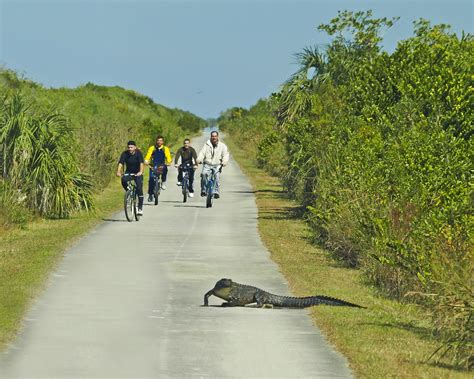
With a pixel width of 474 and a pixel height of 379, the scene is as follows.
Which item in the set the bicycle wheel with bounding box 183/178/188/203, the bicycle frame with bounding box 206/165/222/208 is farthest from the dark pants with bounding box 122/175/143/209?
the bicycle wheel with bounding box 183/178/188/203

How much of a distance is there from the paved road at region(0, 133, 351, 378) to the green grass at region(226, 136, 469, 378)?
25 centimetres

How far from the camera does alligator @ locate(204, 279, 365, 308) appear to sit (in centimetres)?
1455

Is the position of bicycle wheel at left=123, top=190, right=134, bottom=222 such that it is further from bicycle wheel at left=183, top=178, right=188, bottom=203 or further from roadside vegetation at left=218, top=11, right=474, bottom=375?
bicycle wheel at left=183, top=178, right=188, bottom=203

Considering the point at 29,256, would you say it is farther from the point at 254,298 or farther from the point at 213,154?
the point at 213,154

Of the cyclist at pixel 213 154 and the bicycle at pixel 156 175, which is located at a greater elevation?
the cyclist at pixel 213 154

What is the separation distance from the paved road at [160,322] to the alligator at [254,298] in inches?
7.4

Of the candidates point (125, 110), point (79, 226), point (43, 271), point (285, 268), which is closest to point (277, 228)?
point (79, 226)

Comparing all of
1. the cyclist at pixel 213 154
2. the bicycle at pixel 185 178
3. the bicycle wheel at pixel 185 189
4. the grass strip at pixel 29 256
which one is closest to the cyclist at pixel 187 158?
the bicycle at pixel 185 178

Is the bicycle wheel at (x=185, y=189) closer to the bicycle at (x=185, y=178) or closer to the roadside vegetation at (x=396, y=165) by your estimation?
the bicycle at (x=185, y=178)

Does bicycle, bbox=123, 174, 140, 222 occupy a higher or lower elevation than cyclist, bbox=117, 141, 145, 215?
lower

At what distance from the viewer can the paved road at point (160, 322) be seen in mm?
10578

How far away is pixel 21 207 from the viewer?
26297 millimetres

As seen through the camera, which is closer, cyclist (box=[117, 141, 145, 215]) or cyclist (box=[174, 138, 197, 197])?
cyclist (box=[117, 141, 145, 215])

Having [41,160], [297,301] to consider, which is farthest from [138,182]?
[297,301]
